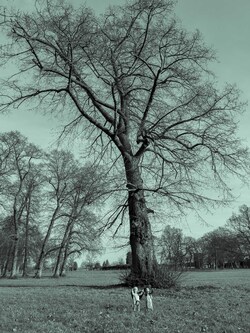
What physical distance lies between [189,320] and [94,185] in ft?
19.2

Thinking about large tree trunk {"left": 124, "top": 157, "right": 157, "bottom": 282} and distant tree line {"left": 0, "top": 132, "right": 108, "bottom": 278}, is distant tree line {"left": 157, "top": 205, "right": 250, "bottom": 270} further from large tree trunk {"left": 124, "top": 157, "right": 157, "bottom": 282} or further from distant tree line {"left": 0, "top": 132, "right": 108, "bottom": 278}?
large tree trunk {"left": 124, "top": 157, "right": 157, "bottom": 282}

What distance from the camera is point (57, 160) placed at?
32.1 metres

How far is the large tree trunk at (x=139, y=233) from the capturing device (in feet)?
39.3

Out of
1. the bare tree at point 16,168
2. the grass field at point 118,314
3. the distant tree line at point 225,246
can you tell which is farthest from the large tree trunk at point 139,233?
the distant tree line at point 225,246

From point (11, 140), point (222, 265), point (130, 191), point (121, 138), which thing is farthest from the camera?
point (222, 265)

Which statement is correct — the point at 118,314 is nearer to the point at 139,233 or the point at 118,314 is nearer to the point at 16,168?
the point at 139,233

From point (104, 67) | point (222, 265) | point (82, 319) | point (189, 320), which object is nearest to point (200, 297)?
point (189, 320)

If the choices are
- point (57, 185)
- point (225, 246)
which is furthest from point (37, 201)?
point (225, 246)

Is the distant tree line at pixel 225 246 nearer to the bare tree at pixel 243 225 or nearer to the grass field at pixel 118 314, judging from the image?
the bare tree at pixel 243 225

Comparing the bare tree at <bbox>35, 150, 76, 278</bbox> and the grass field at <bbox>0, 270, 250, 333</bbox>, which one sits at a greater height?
the bare tree at <bbox>35, 150, 76, 278</bbox>

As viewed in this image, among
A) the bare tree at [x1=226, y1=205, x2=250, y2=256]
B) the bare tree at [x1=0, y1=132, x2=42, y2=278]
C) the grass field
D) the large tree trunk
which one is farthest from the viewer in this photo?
the bare tree at [x1=226, y1=205, x2=250, y2=256]

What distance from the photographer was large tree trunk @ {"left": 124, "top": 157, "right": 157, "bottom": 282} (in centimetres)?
1197

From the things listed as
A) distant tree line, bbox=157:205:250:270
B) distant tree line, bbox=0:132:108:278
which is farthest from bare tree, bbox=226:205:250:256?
distant tree line, bbox=0:132:108:278

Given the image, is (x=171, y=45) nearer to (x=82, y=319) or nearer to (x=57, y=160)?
(x=82, y=319)
